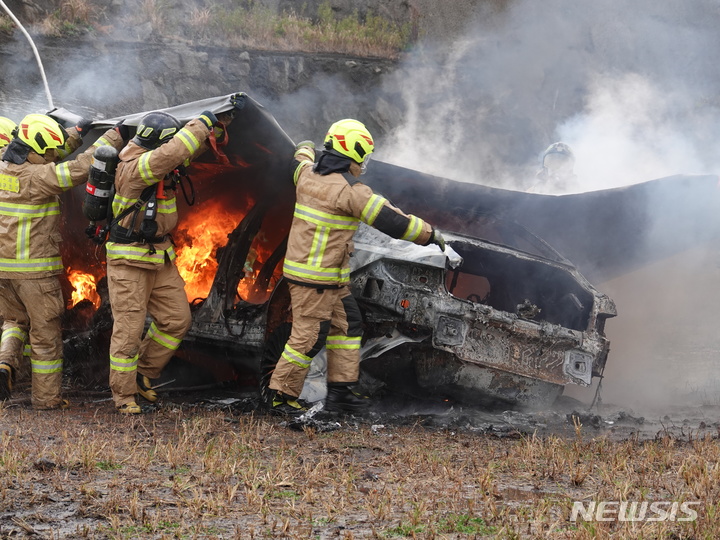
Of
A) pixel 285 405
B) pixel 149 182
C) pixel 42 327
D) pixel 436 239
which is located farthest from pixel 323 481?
pixel 42 327

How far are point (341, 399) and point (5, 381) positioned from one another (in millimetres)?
2523

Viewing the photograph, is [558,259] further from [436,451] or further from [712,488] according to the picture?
[712,488]

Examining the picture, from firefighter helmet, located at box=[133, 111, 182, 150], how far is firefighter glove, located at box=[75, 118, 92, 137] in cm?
83

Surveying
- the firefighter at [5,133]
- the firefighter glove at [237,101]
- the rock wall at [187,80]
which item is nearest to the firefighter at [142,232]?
the firefighter glove at [237,101]

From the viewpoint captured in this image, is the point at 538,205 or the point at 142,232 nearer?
the point at 142,232

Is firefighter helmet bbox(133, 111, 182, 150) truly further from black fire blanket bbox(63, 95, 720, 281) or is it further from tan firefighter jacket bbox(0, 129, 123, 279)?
black fire blanket bbox(63, 95, 720, 281)

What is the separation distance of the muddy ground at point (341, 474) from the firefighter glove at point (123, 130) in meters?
1.95

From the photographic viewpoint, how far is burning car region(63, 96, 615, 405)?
5.32m

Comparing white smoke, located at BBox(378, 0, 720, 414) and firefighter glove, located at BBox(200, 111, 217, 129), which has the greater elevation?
white smoke, located at BBox(378, 0, 720, 414)

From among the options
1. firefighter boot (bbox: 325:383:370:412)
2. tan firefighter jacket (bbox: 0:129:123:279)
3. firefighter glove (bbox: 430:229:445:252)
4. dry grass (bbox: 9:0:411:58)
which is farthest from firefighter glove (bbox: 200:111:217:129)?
dry grass (bbox: 9:0:411:58)

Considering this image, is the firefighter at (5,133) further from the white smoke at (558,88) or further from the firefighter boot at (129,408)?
the white smoke at (558,88)

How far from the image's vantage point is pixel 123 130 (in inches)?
226

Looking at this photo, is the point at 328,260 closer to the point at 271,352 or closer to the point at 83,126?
the point at 271,352

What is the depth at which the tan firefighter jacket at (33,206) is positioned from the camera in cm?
554
